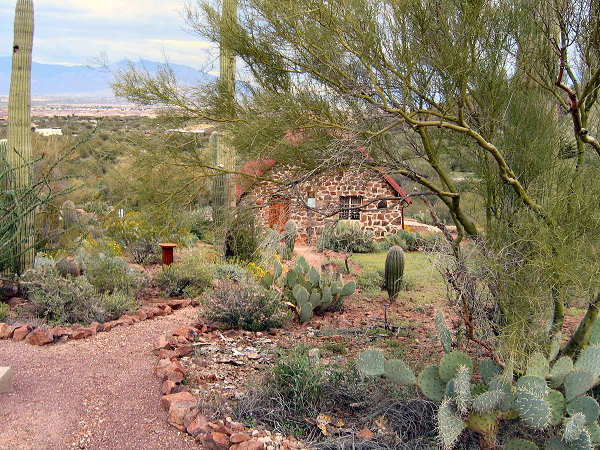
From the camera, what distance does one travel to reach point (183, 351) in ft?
19.9

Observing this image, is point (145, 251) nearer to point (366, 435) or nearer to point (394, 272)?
point (394, 272)

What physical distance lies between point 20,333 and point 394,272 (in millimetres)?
5371

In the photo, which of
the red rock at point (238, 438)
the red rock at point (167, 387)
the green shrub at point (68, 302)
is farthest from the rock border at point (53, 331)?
the red rock at point (238, 438)

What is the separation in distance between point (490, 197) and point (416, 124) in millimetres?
1148

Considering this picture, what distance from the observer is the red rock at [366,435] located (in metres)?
4.34

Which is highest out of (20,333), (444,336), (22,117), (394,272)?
(22,117)

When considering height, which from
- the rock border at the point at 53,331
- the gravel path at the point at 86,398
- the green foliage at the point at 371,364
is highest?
the green foliage at the point at 371,364

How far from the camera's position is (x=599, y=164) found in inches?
214

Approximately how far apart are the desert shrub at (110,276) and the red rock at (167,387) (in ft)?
10.8

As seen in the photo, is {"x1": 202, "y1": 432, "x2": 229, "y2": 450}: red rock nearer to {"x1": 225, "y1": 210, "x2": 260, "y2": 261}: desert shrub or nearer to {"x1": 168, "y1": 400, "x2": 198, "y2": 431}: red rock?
{"x1": 168, "y1": 400, "x2": 198, "y2": 431}: red rock

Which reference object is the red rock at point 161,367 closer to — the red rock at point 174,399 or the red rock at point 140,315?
the red rock at point 174,399

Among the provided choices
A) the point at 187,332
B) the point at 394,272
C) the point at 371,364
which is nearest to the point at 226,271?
the point at 394,272

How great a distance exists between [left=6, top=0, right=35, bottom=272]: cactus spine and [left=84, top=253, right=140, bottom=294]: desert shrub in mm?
948

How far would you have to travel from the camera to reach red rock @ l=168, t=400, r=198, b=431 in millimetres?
4555
